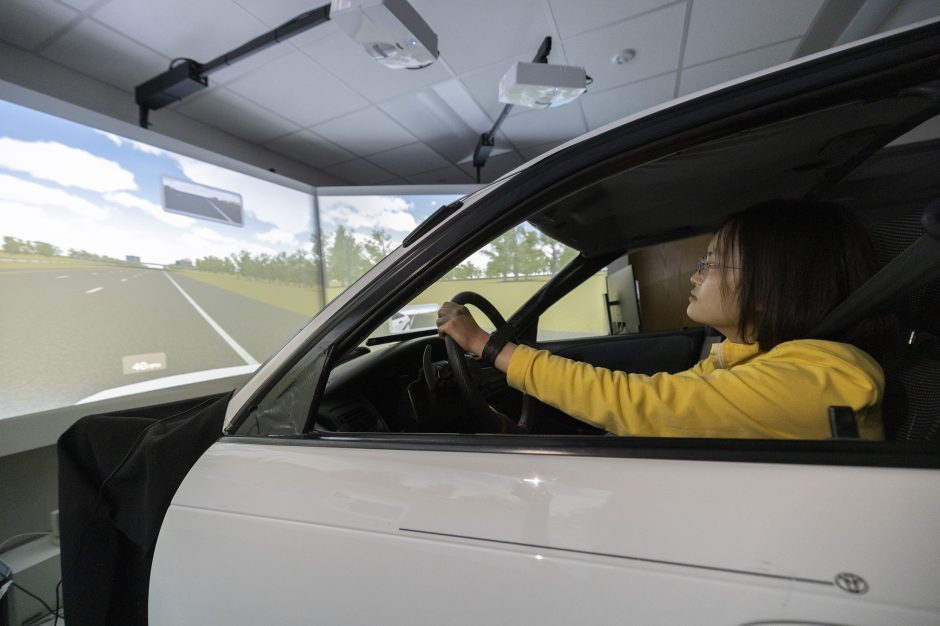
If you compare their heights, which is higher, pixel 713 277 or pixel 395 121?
pixel 395 121

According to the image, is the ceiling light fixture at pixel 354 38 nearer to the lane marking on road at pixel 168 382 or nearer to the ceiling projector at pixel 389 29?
the ceiling projector at pixel 389 29

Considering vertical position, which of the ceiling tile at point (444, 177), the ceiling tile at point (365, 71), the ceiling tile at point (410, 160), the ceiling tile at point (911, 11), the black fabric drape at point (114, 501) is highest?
the ceiling tile at point (444, 177)

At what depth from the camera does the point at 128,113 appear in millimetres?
3264

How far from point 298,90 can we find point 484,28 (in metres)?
1.67

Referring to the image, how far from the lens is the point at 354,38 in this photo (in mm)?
2172

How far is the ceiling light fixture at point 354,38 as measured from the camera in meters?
1.97

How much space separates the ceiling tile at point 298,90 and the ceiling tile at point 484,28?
0.99 m

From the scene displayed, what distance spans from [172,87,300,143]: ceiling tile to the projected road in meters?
1.57

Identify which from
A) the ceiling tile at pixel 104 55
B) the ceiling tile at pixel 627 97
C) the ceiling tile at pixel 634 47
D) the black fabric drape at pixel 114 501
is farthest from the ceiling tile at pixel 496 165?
the black fabric drape at pixel 114 501

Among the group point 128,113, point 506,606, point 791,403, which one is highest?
point 128,113

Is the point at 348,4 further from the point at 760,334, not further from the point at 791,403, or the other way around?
the point at 791,403

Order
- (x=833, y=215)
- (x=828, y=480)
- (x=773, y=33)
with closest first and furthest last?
(x=828, y=480) → (x=833, y=215) → (x=773, y=33)

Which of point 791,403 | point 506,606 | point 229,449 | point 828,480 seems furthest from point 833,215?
point 229,449

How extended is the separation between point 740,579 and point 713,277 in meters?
0.61
